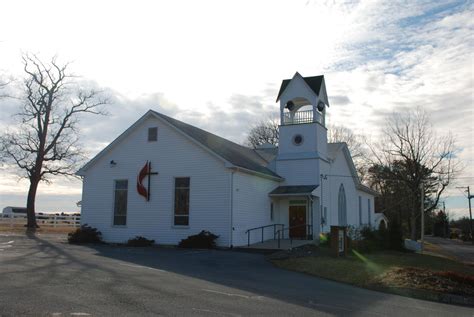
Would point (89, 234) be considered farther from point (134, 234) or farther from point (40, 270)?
point (40, 270)

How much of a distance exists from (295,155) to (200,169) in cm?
759

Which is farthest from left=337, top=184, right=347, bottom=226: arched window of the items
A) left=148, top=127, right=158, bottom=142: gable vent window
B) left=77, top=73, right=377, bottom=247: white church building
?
left=148, top=127, right=158, bottom=142: gable vent window

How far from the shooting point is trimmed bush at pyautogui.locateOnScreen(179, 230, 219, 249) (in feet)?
76.1

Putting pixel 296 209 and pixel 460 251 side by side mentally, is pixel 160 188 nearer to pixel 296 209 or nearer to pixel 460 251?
pixel 296 209

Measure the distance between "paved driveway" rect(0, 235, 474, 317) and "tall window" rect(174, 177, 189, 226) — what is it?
9.48m

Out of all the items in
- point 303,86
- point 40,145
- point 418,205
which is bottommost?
point 418,205

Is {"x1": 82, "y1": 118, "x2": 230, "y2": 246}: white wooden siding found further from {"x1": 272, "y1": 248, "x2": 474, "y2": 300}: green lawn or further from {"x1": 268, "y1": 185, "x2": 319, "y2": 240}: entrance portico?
{"x1": 272, "y1": 248, "x2": 474, "y2": 300}: green lawn

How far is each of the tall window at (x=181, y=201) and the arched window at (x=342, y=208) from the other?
44.9ft

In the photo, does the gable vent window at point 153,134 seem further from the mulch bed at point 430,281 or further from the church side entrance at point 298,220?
the mulch bed at point 430,281

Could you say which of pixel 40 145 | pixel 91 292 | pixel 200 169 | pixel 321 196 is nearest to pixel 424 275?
pixel 91 292

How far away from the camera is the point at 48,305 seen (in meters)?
8.16

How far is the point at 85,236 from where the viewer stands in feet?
84.7

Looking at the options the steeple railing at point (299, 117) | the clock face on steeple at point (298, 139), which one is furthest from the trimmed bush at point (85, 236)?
the steeple railing at point (299, 117)

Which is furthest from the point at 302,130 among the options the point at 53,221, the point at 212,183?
the point at 53,221
